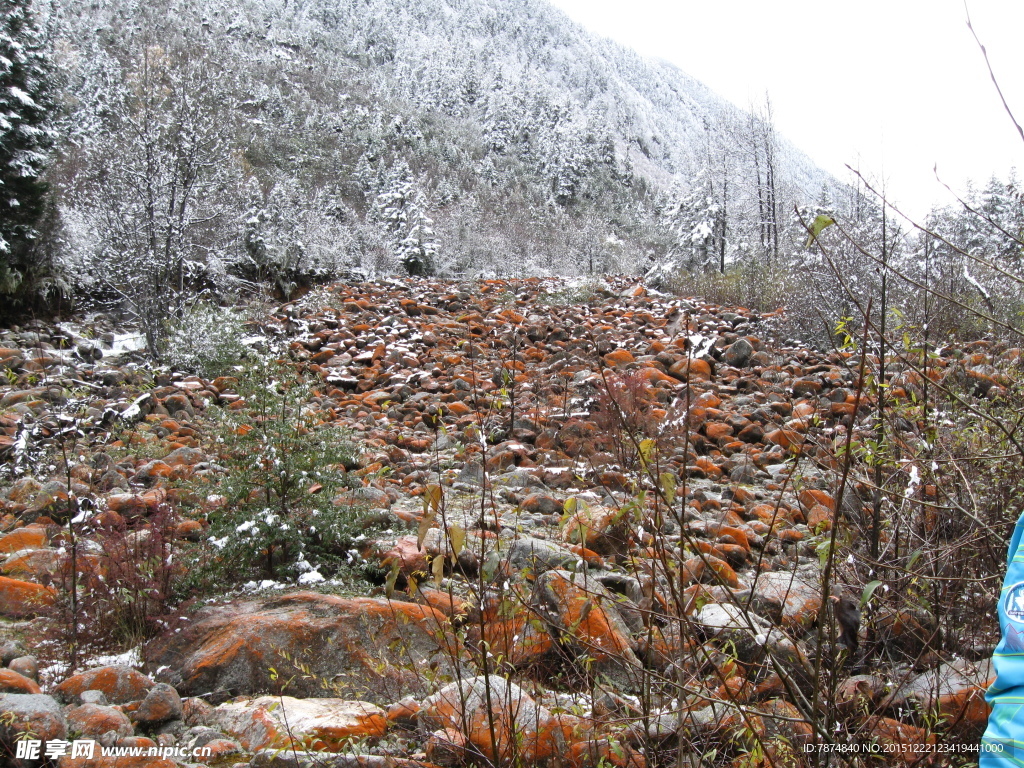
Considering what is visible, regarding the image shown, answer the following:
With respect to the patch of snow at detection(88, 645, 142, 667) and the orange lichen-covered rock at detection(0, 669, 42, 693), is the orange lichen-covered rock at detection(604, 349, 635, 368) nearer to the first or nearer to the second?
the patch of snow at detection(88, 645, 142, 667)

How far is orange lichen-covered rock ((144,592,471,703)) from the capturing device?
7.10 feet

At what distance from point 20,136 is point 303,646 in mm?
11142

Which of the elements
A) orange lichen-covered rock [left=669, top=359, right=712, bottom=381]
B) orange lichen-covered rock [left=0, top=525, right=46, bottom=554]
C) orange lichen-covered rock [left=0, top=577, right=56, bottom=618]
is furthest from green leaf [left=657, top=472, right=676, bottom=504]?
orange lichen-covered rock [left=669, top=359, right=712, bottom=381]

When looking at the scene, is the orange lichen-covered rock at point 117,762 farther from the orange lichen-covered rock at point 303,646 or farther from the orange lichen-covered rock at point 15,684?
the orange lichen-covered rock at point 303,646

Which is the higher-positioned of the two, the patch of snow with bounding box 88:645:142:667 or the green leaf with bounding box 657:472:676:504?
the green leaf with bounding box 657:472:676:504

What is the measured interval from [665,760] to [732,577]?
4.44 feet

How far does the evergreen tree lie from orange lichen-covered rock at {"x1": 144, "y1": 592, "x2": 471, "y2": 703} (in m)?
8.80

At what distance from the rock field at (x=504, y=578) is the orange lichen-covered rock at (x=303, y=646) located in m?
0.01

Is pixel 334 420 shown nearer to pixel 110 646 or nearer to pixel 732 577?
pixel 110 646

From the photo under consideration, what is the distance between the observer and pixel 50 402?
5406 mm

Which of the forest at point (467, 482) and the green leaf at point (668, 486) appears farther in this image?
the forest at point (467, 482)

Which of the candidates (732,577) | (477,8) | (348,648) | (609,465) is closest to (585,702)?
(348,648)

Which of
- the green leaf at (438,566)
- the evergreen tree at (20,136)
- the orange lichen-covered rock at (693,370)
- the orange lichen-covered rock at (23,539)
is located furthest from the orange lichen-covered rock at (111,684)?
the evergreen tree at (20,136)

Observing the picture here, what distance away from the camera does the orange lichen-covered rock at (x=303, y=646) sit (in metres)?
2.16
